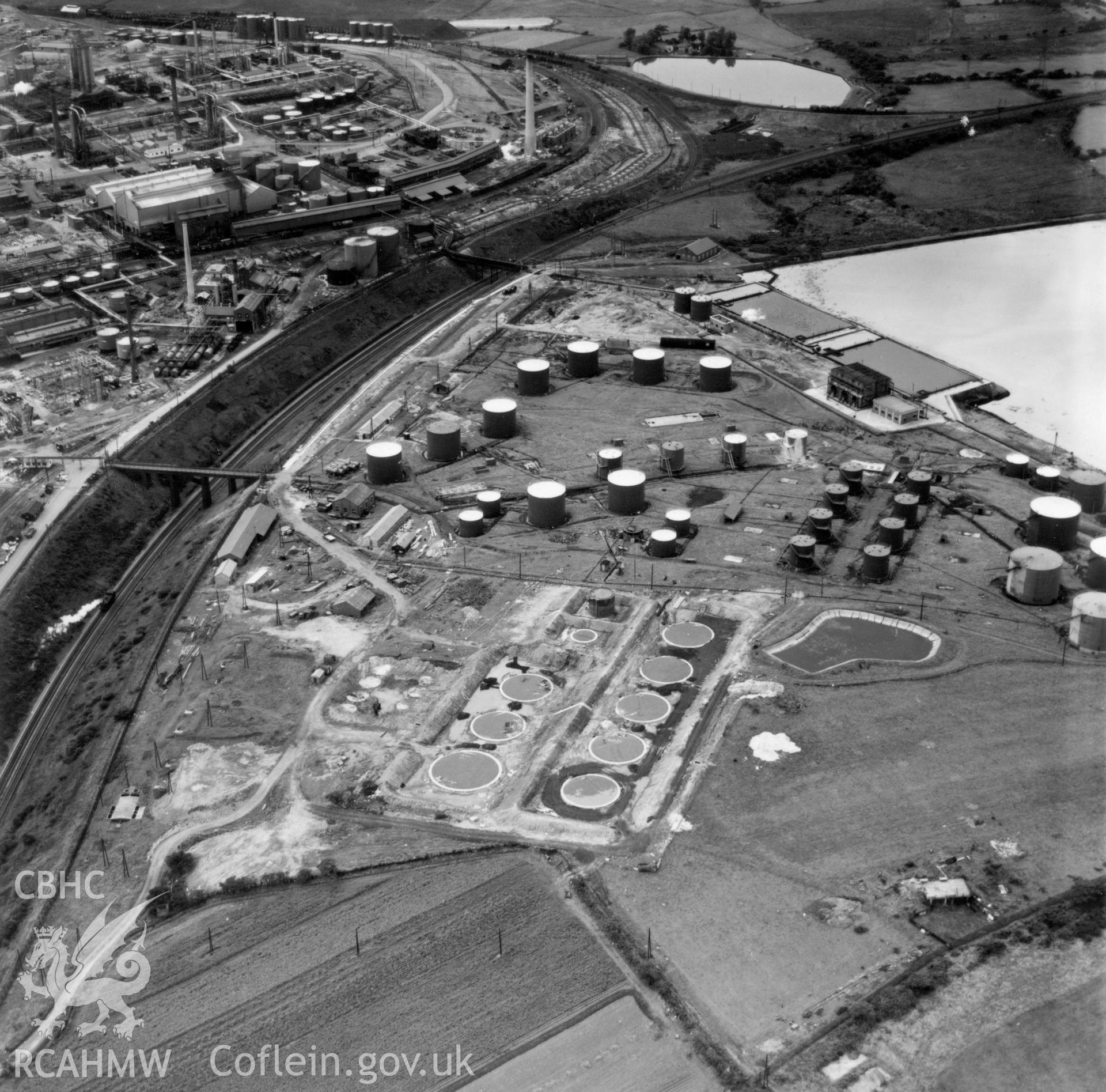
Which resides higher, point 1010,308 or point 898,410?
point 1010,308

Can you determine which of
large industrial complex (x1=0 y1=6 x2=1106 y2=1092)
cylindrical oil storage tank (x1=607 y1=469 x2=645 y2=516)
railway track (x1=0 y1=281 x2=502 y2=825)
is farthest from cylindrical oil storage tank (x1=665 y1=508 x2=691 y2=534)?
railway track (x1=0 y1=281 x2=502 y2=825)

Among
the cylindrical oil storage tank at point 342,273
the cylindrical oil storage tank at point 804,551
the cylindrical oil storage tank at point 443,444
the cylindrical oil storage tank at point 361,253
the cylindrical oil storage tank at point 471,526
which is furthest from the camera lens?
the cylindrical oil storage tank at point 361,253

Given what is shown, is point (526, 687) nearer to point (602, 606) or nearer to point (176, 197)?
point (602, 606)

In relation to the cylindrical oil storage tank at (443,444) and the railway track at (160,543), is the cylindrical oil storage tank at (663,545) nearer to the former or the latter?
the cylindrical oil storage tank at (443,444)

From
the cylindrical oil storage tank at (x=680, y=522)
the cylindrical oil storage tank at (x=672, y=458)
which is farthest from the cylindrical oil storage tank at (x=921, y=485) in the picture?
the cylindrical oil storage tank at (x=672, y=458)

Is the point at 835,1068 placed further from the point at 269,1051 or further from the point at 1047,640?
the point at 1047,640

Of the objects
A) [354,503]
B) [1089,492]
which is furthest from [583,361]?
[1089,492]
